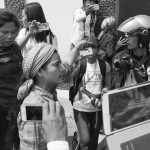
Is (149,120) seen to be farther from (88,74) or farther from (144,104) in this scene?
(88,74)

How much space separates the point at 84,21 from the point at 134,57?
7.35 ft

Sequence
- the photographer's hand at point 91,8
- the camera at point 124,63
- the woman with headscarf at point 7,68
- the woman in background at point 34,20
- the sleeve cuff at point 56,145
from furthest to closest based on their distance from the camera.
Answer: the photographer's hand at point 91,8
the woman in background at point 34,20
the woman with headscarf at point 7,68
the camera at point 124,63
the sleeve cuff at point 56,145

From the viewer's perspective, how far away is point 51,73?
2096 millimetres

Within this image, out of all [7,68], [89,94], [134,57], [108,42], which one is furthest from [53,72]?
[108,42]

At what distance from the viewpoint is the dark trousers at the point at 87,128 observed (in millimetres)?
3670

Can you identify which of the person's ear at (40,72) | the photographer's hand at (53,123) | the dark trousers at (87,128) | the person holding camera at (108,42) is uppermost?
the person's ear at (40,72)

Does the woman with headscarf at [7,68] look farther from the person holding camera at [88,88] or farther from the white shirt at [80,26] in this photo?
the white shirt at [80,26]

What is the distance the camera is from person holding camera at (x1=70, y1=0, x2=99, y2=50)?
5231mm

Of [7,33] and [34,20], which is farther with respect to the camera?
[34,20]

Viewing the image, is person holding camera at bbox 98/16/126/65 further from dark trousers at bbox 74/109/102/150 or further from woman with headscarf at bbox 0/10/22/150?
woman with headscarf at bbox 0/10/22/150

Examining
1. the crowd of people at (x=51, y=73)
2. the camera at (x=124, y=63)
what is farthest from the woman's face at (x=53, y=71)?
the camera at (x=124, y=63)

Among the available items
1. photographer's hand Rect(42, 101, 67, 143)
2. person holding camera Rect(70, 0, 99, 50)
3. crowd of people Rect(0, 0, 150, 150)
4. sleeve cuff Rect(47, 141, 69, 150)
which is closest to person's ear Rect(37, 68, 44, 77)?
crowd of people Rect(0, 0, 150, 150)

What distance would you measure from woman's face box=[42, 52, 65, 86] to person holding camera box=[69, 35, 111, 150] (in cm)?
153

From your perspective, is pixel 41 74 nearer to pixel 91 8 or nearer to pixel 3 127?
pixel 3 127
